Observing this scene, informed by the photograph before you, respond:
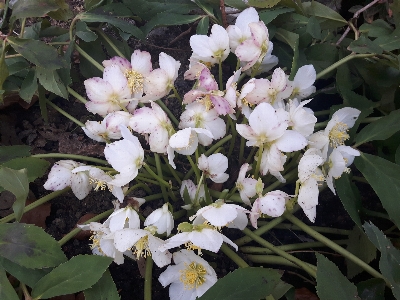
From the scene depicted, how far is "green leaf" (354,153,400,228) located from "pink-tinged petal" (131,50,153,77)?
0.44 m

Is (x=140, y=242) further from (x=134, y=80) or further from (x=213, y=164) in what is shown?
(x=134, y=80)

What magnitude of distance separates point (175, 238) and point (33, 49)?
1.48 ft

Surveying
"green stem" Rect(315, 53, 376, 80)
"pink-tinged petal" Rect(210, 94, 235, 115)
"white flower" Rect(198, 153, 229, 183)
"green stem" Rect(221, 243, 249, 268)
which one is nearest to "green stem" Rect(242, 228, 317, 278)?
"green stem" Rect(221, 243, 249, 268)

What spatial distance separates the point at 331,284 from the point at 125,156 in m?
0.38

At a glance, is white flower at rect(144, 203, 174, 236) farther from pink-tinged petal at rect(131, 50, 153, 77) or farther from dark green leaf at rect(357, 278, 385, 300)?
dark green leaf at rect(357, 278, 385, 300)

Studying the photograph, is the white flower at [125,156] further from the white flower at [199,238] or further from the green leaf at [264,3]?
the green leaf at [264,3]

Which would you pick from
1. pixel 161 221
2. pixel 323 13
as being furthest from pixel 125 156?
pixel 323 13

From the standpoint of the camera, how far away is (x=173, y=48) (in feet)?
3.59

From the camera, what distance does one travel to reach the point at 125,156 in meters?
0.60

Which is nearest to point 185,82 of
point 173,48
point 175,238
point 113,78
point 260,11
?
point 173,48

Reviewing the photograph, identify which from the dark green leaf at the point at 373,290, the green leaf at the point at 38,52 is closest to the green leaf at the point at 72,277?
the green leaf at the point at 38,52

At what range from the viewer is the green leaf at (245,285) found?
60 centimetres

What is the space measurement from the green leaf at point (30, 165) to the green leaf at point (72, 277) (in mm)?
203

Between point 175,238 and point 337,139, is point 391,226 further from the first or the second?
point 175,238
